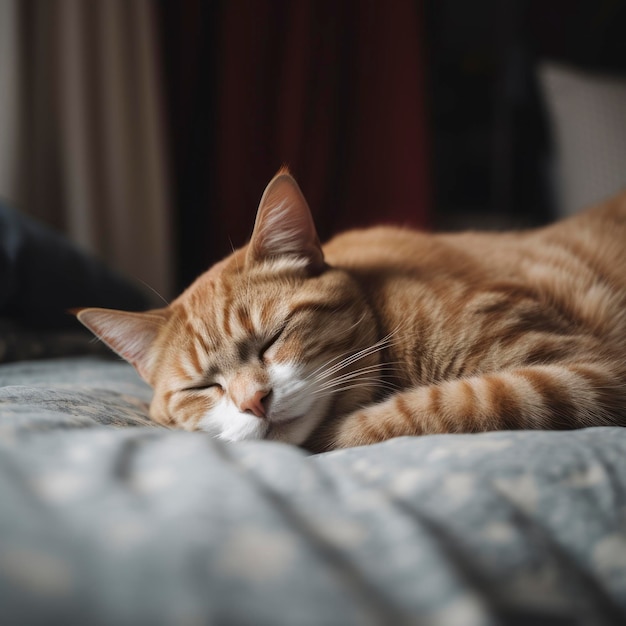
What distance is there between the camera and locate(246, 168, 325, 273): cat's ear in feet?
3.43

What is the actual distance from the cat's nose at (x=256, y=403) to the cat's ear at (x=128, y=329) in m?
0.32

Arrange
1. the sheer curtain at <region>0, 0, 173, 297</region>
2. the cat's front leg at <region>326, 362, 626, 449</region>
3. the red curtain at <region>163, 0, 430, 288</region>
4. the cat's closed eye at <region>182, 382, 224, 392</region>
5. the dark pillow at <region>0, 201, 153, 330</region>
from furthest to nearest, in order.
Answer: the red curtain at <region>163, 0, 430, 288</region>
the sheer curtain at <region>0, 0, 173, 297</region>
the dark pillow at <region>0, 201, 153, 330</region>
the cat's closed eye at <region>182, 382, 224, 392</region>
the cat's front leg at <region>326, 362, 626, 449</region>

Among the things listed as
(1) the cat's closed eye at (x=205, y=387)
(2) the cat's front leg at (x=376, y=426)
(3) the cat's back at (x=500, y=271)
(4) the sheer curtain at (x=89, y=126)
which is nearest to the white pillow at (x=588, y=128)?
(3) the cat's back at (x=500, y=271)

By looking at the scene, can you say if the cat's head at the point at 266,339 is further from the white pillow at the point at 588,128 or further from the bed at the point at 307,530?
the white pillow at the point at 588,128

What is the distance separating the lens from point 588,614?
1.47ft

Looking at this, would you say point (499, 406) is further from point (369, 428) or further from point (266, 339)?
point (266, 339)

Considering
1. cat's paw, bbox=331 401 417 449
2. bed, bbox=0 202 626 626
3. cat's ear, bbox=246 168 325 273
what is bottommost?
cat's paw, bbox=331 401 417 449

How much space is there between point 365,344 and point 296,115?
233 cm

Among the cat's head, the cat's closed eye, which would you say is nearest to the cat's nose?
the cat's head

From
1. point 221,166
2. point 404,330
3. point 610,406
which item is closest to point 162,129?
point 221,166

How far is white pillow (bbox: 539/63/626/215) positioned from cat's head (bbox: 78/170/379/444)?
1.95m

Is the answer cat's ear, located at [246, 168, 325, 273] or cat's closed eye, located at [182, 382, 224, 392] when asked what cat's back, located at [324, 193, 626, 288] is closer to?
cat's ear, located at [246, 168, 325, 273]

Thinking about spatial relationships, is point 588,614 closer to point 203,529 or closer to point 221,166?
point 203,529

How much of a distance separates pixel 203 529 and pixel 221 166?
271 centimetres
